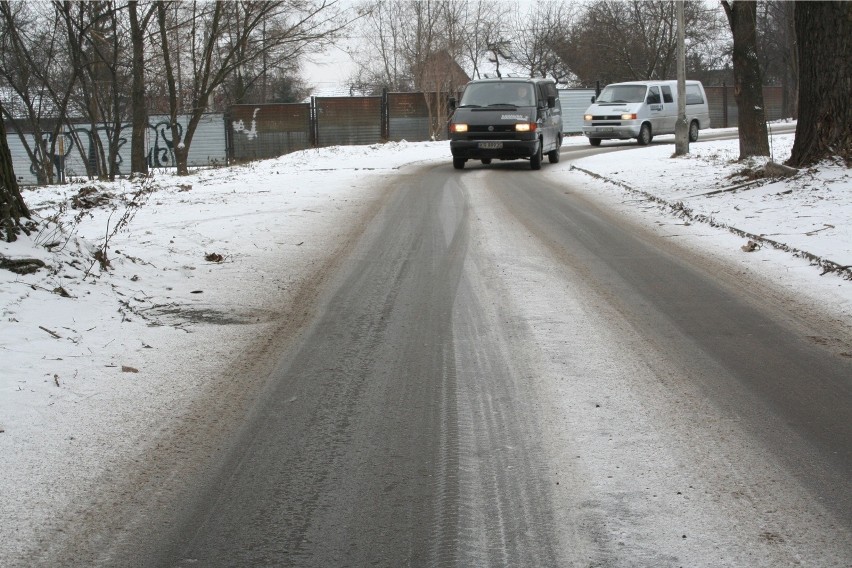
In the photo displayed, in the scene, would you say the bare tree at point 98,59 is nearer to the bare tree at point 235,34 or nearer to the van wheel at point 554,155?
the bare tree at point 235,34

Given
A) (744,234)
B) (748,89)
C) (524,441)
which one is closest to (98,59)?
(748,89)

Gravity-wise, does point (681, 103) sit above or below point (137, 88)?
below

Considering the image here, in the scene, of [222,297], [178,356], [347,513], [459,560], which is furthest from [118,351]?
[459,560]

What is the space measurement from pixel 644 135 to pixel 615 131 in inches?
38.9

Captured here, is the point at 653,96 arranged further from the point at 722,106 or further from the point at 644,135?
the point at 722,106

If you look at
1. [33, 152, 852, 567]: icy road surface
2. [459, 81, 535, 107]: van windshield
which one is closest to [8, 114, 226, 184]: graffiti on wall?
[459, 81, 535, 107]: van windshield

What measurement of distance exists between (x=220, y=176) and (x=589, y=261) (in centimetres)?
1341

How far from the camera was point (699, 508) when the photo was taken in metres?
3.55

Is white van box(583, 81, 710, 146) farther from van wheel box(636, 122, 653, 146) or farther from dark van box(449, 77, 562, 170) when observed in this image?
dark van box(449, 77, 562, 170)

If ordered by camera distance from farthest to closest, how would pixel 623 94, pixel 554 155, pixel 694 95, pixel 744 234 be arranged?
1. pixel 694 95
2. pixel 623 94
3. pixel 554 155
4. pixel 744 234

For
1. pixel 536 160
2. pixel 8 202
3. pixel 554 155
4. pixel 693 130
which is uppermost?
pixel 693 130

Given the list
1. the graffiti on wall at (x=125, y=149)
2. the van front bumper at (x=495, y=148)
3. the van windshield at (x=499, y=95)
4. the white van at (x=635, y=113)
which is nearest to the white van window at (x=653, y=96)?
the white van at (x=635, y=113)

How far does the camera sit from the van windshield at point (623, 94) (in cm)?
2912

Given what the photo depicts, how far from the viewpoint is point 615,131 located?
1121 inches
